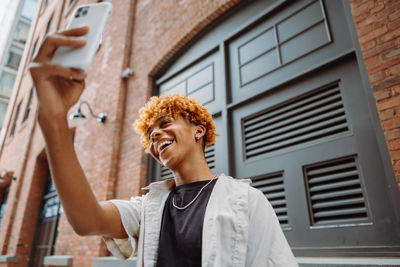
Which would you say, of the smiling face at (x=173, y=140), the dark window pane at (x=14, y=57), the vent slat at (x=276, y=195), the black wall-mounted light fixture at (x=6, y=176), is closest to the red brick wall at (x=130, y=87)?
the vent slat at (x=276, y=195)

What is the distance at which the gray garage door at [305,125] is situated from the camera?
83.4 inches

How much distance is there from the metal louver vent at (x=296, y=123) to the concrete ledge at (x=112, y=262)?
1849 mm

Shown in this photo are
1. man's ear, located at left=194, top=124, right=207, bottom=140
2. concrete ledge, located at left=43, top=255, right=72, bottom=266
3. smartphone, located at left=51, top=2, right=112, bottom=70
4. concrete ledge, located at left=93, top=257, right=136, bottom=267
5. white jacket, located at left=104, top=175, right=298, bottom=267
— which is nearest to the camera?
smartphone, located at left=51, top=2, right=112, bottom=70

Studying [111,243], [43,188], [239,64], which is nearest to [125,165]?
[239,64]

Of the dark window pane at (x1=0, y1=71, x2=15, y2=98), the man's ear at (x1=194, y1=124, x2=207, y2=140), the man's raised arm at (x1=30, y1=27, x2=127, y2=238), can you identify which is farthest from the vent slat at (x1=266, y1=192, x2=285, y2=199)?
the dark window pane at (x1=0, y1=71, x2=15, y2=98)

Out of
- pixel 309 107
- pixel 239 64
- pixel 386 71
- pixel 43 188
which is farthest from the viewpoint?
pixel 43 188

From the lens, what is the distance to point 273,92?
304 centimetres

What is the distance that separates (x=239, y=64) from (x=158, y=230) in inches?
111

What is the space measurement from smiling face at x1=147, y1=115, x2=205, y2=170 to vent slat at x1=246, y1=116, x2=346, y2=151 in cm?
148

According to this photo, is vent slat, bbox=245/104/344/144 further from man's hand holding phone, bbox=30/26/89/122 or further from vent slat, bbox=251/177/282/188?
man's hand holding phone, bbox=30/26/89/122

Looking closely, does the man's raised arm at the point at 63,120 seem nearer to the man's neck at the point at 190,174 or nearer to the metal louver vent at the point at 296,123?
the man's neck at the point at 190,174

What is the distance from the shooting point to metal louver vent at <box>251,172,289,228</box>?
2.58m

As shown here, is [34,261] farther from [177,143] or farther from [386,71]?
[386,71]

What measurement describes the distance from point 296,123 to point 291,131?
0.32 ft
